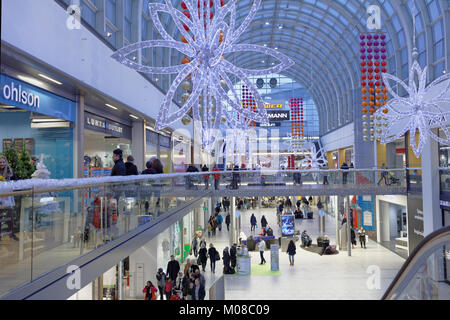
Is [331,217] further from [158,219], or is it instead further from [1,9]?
[1,9]

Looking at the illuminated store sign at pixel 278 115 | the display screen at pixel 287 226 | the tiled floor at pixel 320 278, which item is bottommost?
the tiled floor at pixel 320 278

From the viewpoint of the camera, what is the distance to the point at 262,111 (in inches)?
263

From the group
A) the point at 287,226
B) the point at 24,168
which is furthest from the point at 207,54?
the point at 287,226

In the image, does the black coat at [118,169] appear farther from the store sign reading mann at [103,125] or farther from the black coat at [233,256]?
the black coat at [233,256]

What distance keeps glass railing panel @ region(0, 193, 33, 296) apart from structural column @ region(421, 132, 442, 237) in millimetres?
15850

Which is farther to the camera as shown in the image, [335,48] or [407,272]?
[335,48]

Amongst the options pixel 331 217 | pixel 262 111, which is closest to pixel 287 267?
pixel 262 111

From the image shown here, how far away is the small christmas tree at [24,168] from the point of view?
7.50 m

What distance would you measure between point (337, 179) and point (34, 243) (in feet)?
56.4

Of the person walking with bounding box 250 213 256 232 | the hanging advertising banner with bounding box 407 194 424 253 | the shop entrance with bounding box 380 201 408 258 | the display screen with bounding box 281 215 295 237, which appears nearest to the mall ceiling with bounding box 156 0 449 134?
the hanging advertising banner with bounding box 407 194 424 253

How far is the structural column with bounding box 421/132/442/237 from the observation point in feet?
51.6

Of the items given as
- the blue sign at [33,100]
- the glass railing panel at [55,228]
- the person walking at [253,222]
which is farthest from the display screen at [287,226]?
the glass railing panel at [55,228]

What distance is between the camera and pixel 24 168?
25.3ft

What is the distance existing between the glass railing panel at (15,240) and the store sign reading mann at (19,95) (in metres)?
5.01
